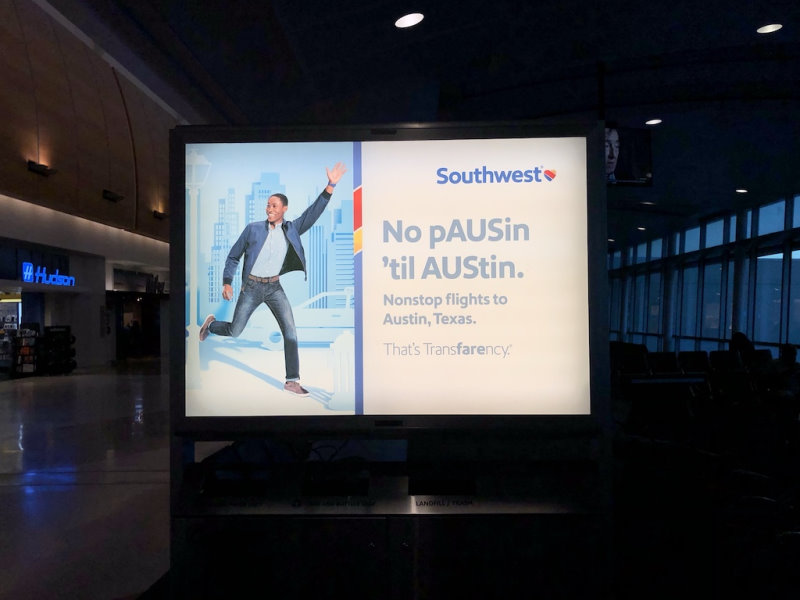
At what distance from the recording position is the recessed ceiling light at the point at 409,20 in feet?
15.6

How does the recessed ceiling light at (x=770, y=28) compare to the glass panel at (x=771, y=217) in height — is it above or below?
above

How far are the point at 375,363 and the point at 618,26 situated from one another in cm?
551

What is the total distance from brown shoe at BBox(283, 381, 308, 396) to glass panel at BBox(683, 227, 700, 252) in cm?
1861

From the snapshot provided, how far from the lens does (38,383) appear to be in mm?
13609

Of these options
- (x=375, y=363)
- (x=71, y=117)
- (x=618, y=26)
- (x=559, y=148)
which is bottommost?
(x=375, y=363)

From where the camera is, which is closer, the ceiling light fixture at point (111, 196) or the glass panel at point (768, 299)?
the glass panel at point (768, 299)

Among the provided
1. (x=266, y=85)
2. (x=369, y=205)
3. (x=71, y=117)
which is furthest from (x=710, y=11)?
(x=71, y=117)

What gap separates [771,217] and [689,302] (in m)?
4.59

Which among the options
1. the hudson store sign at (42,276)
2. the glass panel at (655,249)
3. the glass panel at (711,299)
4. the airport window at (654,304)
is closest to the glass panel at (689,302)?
the glass panel at (711,299)

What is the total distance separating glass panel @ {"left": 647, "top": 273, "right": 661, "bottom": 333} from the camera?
65.8ft

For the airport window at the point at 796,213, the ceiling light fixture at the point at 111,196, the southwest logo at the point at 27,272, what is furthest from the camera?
the ceiling light fixture at the point at 111,196

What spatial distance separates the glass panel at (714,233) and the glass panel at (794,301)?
357 centimetres

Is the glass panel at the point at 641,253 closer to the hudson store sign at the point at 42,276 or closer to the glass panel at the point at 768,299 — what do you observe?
the glass panel at the point at 768,299

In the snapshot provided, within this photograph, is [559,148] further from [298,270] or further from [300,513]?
[300,513]
